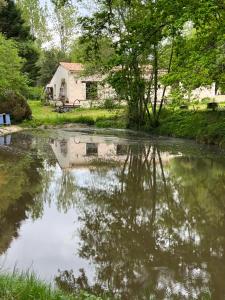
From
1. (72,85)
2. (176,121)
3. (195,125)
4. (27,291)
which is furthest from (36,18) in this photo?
(27,291)

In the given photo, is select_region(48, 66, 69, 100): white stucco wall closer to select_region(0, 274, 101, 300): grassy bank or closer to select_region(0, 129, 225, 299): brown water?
select_region(0, 129, 225, 299): brown water

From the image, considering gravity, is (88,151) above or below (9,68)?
below

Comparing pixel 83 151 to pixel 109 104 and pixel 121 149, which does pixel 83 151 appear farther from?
pixel 109 104

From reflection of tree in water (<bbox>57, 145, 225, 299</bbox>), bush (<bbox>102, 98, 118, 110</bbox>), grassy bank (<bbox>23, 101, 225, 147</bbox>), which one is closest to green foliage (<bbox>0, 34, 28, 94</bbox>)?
grassy bank (<bbox>23, 101, 225, 147</bbox>)

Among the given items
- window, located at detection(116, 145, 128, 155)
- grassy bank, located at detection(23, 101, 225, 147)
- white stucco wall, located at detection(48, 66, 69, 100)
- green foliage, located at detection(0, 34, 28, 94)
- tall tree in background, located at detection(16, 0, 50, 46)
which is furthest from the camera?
tall tree in background, located at detection(16, 0, 50, 46)

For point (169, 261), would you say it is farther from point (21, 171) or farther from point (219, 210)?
point (21, 171)

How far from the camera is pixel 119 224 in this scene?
8.35 m

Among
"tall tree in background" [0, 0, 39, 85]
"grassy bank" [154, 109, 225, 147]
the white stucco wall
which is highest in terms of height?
"tall tree in background" [0, 0, 39, 85]

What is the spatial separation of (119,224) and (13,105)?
26.7 m

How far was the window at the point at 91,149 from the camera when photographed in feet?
64.1

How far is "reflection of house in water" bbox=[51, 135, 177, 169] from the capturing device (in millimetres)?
17125

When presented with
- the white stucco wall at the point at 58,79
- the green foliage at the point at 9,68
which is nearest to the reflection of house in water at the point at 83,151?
the green foliage at the point at 9,68

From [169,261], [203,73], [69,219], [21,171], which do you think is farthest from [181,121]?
[169,261]

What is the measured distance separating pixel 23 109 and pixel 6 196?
24085mm
